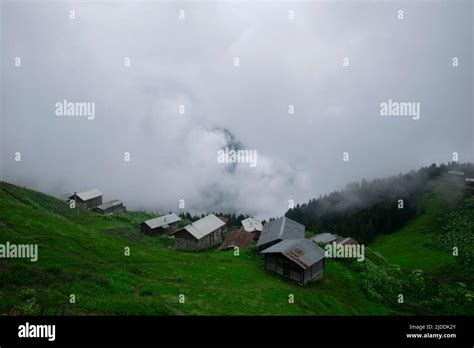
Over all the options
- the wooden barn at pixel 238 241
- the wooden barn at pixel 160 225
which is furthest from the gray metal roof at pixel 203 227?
the wooden barn at pixel 160 225

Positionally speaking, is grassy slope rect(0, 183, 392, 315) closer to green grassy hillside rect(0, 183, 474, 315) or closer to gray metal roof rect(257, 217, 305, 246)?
green grassy hillside rect(0, 183, 474, 315)

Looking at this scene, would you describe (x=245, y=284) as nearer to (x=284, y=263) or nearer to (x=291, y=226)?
(x=284, y=263)

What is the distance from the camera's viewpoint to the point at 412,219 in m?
139

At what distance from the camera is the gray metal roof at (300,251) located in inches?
1570

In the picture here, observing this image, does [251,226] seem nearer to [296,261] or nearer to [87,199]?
[87,199]

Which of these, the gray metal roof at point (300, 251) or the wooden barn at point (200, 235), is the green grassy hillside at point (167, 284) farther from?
the wooden barn at point (200, 235)

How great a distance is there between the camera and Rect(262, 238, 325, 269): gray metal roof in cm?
3989

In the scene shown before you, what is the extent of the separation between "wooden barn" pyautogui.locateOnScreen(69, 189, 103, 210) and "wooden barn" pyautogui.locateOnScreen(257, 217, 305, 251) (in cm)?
6881

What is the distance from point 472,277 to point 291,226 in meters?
38.3

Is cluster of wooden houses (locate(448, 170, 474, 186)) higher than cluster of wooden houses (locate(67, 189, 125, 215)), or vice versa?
cluster of wooden houses (locate(448, 170, 474, 186))

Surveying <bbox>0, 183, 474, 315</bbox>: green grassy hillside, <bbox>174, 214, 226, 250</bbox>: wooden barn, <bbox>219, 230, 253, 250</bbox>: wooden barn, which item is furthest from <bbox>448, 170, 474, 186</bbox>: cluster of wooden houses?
<bbox>174, 214, 226, 250</bbox>: wooden barn
